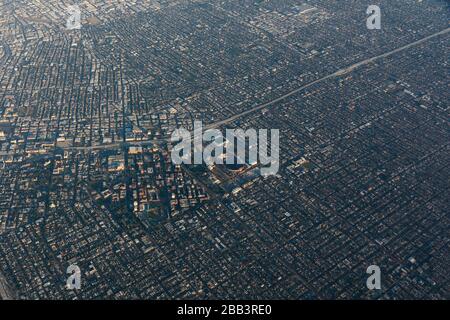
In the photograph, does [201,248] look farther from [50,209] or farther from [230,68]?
[230,68]

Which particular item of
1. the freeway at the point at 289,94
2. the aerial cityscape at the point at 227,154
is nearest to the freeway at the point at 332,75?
the freeway at the point at 289,94

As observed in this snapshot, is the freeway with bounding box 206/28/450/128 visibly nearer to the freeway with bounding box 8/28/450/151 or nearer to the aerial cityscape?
the freeway with bounding box 8/28/450/151

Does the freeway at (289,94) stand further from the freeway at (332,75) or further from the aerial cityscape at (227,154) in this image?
the aerial cityscape at (227,154)

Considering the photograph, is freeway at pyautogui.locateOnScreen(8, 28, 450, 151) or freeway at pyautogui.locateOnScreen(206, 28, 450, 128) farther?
freeway at pyautogui.locateOnScreen(206, 28, 450, 128)

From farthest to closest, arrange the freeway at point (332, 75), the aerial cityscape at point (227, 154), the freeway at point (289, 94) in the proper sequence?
the freeway at point (332, 75) → the freeway at point (289, 94) → the aerial cityscape at point (227, 154)

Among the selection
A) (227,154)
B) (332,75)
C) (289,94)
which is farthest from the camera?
(332,75)

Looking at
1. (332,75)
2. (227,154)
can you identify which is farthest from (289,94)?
(227,154)

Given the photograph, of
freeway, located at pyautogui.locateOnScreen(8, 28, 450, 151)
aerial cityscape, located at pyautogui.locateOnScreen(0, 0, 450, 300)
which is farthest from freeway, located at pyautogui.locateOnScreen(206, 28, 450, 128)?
aerial cityscape, located at pyautogui.locateOnScreen(0, 0, 450, 300)

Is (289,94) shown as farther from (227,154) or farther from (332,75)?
(227,154)
